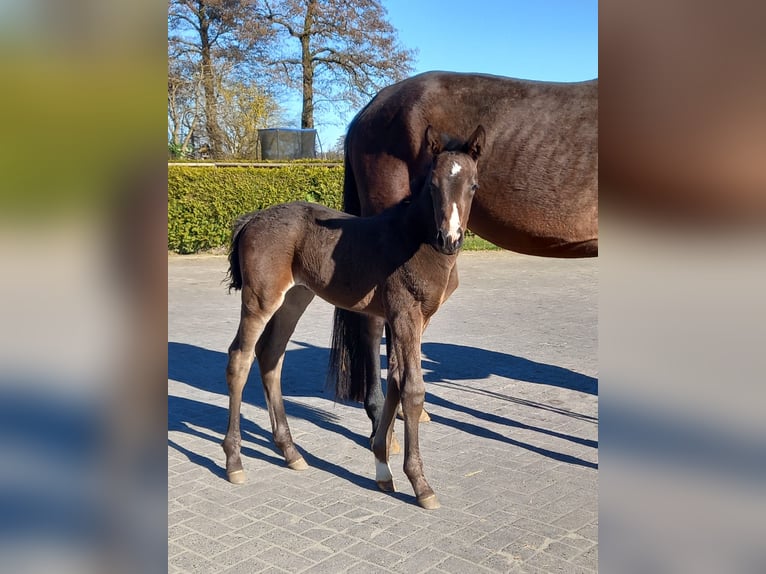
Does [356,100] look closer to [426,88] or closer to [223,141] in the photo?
[223,141]

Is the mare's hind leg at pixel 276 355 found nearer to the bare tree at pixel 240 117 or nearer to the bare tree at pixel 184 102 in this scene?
the bare tree at pixel 184 102

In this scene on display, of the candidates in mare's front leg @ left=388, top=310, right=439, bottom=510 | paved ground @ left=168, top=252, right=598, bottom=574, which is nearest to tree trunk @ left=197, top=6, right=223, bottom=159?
paved ground @ left=168, top=252, right=598, bottom=574

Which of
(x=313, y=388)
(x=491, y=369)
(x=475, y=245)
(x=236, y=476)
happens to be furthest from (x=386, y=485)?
(x=475, y=245)

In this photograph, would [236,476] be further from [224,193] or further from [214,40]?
[214,40]

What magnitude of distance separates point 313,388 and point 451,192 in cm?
312

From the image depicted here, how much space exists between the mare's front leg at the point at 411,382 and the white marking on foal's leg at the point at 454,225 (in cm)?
64

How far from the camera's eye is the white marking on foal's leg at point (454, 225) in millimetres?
2766

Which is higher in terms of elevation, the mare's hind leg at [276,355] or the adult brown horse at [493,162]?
the adult brown horse at [493,162]

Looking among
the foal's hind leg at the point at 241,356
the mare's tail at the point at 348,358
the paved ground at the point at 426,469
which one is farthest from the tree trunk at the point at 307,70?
the foal's hind leg at the point at 241,356
